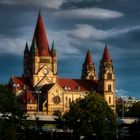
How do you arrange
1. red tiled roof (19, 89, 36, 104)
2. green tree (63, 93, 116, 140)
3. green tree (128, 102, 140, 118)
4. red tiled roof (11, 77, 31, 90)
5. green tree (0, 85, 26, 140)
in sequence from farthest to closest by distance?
1. red tiled roof (11, 77, 31, 90)
2. green tree (128, 102, 140, 118)
3. red tiled roof (19, 89, 36, 104)
4. green tree (63, 93, 116, 140)
5. green tree (0, 85, 26, 140)

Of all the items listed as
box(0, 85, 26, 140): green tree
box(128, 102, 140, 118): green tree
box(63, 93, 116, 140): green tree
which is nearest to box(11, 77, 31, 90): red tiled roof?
box(128, 102, 140, 118): green tree

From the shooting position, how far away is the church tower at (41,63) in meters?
196

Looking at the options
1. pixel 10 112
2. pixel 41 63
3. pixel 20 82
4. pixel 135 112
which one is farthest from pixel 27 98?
pixel 10 112

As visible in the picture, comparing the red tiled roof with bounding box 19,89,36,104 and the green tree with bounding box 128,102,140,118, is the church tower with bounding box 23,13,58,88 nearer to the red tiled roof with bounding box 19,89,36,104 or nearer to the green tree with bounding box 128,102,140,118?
the red tiled roof with bounding box 19,89,36,104

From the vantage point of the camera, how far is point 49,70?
644 ft

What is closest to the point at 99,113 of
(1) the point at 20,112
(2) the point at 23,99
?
(1) the point at 20,112

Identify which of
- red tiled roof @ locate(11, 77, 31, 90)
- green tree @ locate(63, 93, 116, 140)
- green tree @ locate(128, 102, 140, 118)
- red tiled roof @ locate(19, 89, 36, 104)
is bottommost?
green tree @ locate(63, 93, 116, 140)

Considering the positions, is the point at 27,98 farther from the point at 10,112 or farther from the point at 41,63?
the point at 10,112

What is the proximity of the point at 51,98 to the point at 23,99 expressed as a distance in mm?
12119

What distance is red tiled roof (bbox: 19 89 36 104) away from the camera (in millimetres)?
179275

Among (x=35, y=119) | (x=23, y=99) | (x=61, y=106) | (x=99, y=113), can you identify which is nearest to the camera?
(x=99, y=113)

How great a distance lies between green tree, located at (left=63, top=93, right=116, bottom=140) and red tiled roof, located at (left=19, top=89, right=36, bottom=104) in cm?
5740

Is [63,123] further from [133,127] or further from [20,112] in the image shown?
[133,127]

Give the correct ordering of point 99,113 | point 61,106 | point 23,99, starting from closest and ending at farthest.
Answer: point 99,113, point 23,99, point 61,106
